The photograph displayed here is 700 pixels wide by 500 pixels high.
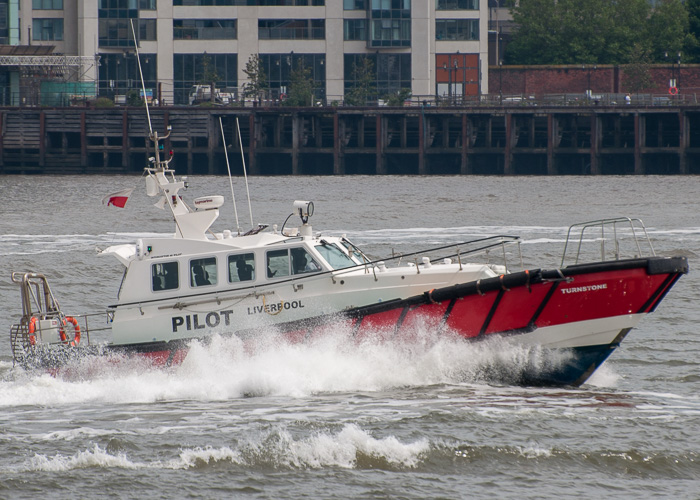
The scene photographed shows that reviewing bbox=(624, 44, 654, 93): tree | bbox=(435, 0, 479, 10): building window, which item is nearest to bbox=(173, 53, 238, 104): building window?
bbox=(435, 0, 479, 10): building window

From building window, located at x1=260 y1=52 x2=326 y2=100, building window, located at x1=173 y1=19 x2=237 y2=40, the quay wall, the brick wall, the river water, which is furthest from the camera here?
the brick wall

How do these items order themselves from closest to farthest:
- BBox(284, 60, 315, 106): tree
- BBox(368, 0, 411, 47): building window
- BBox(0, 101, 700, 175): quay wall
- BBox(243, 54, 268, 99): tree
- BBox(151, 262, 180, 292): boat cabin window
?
BBox(151, 262, 180, 292): boat cabin window
BBox(0, 101, 700, 175): quay wall
BBox(284, 60, 315, 106): tree
BBox(243, 54, 268, 99): tree
BBox(368, 0, 411, 47): building window

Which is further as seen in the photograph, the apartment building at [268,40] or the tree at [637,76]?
the tree at [637,76]

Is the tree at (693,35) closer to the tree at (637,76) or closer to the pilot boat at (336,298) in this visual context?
the tree at (637,76)

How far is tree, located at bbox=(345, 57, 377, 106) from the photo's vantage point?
80.4 metres

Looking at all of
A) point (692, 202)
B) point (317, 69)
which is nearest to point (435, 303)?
point (692, 202)

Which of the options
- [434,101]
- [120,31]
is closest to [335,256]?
[434,101]

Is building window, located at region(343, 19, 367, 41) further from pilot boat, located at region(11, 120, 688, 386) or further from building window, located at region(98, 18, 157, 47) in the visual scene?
pilot boat, located at region(11, 120, 688, 386)

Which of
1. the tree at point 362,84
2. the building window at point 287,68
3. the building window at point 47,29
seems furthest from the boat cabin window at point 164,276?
the building window at point 47,29

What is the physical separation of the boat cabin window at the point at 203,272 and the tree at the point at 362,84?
63.3 m

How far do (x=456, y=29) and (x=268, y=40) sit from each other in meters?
14.7

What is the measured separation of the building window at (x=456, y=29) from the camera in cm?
8669

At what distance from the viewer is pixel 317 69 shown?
86.0 meters

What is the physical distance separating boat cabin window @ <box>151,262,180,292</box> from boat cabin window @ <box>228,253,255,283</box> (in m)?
0.89
